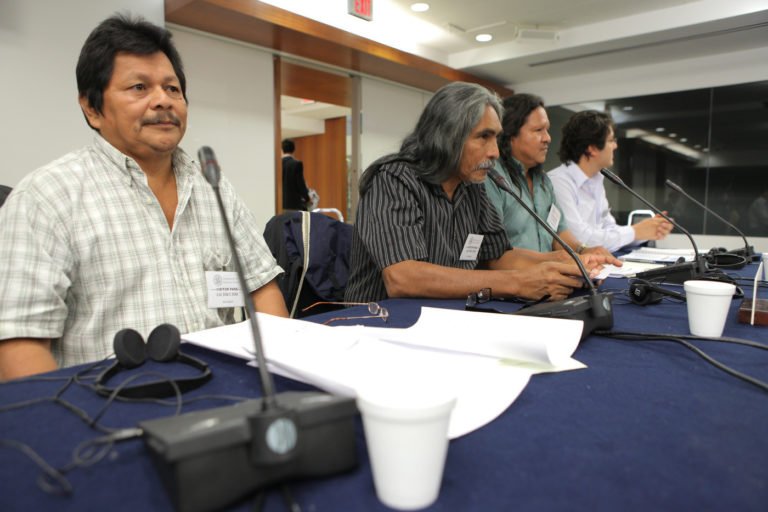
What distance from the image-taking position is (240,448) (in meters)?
0.39

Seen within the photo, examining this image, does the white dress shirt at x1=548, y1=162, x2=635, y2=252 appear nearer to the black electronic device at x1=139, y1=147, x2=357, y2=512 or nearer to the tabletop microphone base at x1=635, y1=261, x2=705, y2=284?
the tabletop microphone base at x1=635, y1=261, x2=705, y2=284

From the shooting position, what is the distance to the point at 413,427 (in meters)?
0.37

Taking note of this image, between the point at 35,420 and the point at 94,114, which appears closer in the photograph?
the point at 35,420

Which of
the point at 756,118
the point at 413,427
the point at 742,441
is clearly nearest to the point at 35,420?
the point at 413,427

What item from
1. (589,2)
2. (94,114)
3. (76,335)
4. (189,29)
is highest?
(589,2)

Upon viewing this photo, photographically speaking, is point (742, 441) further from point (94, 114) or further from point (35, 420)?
point (94, 114)

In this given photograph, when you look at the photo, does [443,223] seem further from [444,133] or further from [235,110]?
[235,110]

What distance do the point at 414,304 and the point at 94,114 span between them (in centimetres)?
90

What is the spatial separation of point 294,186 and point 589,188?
13.0 feet

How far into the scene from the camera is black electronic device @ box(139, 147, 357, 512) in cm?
37

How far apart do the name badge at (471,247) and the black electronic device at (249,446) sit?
1.34 m

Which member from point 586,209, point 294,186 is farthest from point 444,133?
point 294,186

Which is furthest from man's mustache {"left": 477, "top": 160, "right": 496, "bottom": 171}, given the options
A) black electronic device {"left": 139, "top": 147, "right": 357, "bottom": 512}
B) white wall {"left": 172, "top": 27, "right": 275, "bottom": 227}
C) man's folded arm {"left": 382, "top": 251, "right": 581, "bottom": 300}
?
white wall {"left": 172, "top": 27, "right": 275, "bottom": 227}

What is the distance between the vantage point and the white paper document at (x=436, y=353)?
22.3 inches
